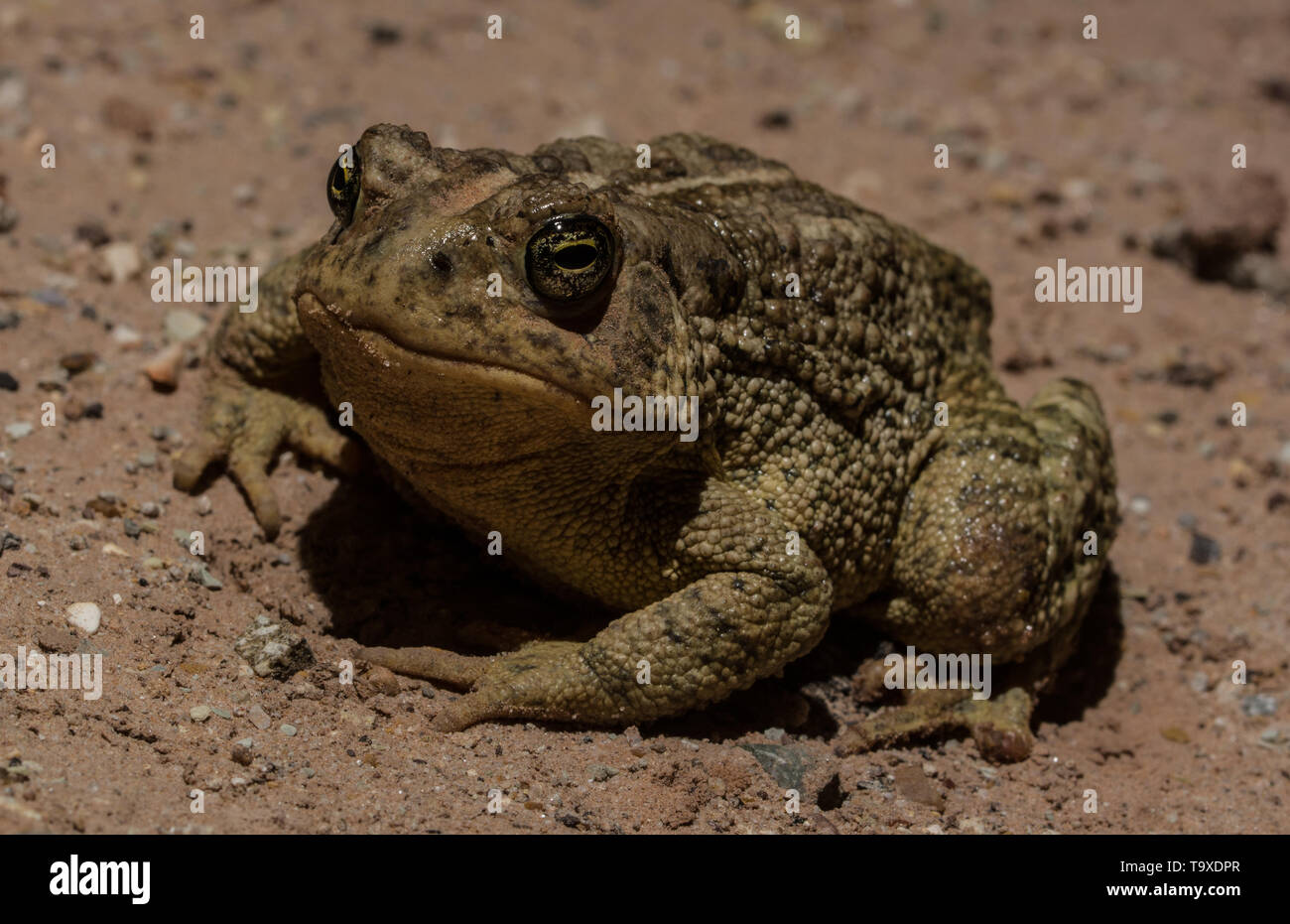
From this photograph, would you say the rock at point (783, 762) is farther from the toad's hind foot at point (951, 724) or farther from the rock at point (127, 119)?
the rock at point (127, 119)

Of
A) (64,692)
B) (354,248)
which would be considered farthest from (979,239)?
(64,692)

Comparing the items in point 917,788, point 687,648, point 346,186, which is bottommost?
point 917,788

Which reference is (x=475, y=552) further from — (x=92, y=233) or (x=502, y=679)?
(x=92, y=233)

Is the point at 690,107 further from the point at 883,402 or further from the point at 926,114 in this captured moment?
the point at 883,402

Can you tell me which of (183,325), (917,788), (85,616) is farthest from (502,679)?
(183,325)

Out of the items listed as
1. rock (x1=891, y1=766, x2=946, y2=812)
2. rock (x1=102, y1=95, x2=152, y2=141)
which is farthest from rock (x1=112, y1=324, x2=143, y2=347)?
rock (x1=891, y1=766, x2=946, y2=812)

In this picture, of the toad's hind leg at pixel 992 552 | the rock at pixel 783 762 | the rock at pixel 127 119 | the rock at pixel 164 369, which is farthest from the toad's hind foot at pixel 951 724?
the rock at pixel 127 119
